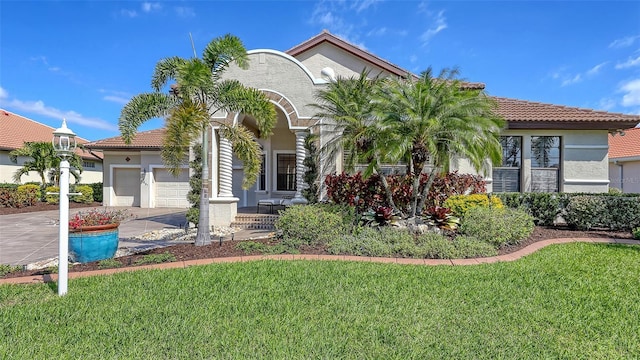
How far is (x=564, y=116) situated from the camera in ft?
37.8

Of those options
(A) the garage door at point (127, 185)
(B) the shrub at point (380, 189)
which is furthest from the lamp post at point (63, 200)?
(A) the garage door at point (127, 185)

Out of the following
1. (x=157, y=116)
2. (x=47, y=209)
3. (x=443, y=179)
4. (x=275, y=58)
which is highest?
(x=275, y=58)

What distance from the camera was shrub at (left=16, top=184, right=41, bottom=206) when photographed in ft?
60.4

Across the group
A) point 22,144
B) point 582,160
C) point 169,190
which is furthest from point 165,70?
point 22,144

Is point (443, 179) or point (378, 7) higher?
point (378, 7)

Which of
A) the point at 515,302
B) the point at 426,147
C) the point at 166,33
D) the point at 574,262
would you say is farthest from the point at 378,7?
the point at 515,302

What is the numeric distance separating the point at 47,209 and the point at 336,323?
2198cm

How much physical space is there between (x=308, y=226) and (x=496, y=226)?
14.7ft

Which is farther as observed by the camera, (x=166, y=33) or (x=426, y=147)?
(x=166, y=33)

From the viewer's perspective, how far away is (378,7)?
11.2m

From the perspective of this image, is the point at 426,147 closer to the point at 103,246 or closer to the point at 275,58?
the point at 275,58

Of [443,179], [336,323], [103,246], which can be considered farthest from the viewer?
[443,179]

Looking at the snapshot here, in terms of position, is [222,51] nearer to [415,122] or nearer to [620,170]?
[415,122]

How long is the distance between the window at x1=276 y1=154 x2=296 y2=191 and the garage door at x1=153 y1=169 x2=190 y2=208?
8.13 metres
